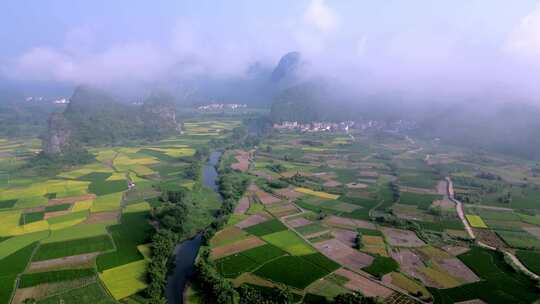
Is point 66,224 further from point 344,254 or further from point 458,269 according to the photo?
point 458,269

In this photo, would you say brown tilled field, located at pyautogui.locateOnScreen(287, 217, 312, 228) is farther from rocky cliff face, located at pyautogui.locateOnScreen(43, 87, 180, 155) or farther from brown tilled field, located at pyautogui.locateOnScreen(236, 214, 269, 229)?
rocky cliff face, located at pyautogui.locateOnScreen(43, 87, 180, 155)

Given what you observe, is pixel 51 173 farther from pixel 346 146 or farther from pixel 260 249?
pixel 346 146

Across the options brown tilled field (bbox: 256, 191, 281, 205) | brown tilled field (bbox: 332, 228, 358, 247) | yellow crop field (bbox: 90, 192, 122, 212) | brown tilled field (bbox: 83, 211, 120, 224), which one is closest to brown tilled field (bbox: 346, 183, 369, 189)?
brown tilled field (bbox: 256, 191, 281, 205)

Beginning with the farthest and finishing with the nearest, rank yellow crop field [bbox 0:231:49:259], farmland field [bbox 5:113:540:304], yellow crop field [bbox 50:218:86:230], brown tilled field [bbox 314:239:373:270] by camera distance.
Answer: yellow crop field [bbox 50:218:86:230], yellow crop field [bbox 0:231:49:259], brown tilled field [bbox 314:239:373:270], farmland field [bbox 5:113:540:304]

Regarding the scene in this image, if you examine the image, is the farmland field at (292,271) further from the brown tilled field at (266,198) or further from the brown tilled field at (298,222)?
the brown tilled field at (266,198)

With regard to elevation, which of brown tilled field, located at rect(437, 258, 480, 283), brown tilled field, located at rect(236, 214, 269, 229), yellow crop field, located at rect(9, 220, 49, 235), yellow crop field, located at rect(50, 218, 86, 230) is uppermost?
brown tilled field, located at rect(437, 258, 480, 283)

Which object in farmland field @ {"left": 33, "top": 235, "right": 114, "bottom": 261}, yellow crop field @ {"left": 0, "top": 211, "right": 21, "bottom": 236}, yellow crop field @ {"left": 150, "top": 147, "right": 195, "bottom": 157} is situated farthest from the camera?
yellow crop field @ {"left": 150, "top": 147, "right": 195, "bottom": 157}

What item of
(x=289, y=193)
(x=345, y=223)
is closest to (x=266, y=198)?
(x=289, y=193)
